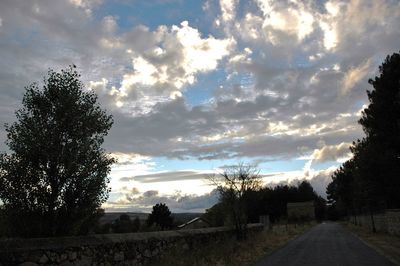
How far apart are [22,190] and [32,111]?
2.33 metres

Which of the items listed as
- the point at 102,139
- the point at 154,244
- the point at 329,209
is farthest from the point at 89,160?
the point at 329,209

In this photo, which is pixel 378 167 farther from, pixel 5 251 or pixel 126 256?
pixel 5 251

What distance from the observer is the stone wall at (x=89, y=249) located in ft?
25.8

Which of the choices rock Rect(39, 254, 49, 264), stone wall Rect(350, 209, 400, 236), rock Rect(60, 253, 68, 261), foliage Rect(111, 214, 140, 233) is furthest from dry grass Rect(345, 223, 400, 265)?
foliage Rect(111, 214, 140, 233)

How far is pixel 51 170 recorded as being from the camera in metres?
12.2

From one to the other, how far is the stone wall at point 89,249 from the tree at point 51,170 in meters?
2.12

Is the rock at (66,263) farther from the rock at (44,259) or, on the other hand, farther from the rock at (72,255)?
the rock at (44,259)

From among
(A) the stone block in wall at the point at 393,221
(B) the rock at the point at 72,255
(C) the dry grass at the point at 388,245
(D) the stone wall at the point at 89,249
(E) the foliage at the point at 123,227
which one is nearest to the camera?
(D) the stone wall at the point at 89,249

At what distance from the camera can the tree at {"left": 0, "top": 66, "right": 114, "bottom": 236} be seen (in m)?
12.2

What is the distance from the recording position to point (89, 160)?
12867 mm

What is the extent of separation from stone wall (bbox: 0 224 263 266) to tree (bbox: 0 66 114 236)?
2115 mm

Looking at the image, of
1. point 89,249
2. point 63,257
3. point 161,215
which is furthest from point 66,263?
point 161,215

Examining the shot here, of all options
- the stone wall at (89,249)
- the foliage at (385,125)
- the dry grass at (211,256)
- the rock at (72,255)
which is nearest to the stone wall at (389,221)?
the foliage at (385,125)

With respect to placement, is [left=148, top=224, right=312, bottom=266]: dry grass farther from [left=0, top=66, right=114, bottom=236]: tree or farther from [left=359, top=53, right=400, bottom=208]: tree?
[left=359, top=53, right=400, bottom=208]: tree
